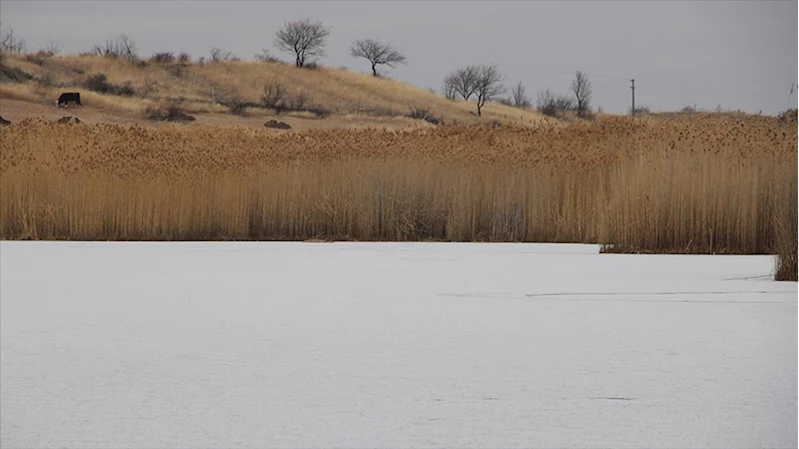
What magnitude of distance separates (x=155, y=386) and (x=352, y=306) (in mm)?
1718

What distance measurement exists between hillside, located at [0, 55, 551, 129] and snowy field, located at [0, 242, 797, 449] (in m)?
27.6

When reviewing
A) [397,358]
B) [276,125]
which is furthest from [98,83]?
[397,358]

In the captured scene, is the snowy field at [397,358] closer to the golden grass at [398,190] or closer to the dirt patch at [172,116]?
the golden grass at [398,190]

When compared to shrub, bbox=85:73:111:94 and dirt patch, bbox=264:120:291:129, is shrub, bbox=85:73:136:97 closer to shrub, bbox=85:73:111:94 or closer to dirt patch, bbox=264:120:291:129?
shrub, bbox=85:73:111:94

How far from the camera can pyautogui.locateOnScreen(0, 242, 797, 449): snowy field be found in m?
2.44

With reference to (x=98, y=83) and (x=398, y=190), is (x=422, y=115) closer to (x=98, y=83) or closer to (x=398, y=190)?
(x=98, y=83)

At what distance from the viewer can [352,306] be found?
4.54 m

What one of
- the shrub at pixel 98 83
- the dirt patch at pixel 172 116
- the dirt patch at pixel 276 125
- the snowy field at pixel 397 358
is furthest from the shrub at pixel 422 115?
the snowy field at pixel 397 358

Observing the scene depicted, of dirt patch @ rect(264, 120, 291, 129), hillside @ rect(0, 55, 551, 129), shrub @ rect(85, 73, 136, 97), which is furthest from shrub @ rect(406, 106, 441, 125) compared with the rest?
shrub @ rect(85, 73, 136, 97)

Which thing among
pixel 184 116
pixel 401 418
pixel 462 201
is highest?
pixel 184 116

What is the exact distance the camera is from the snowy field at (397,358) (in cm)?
244

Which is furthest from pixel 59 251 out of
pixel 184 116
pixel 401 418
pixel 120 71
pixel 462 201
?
pixel 120 71

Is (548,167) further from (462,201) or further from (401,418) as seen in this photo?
(401,418)

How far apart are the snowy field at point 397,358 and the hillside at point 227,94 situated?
27623 mm
